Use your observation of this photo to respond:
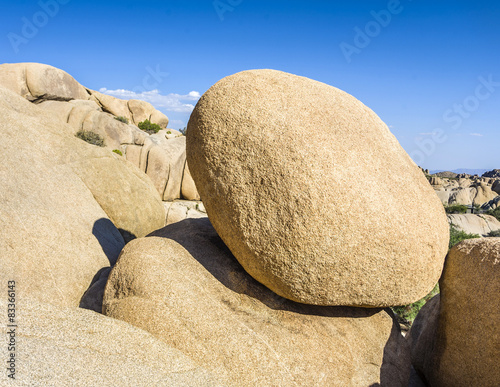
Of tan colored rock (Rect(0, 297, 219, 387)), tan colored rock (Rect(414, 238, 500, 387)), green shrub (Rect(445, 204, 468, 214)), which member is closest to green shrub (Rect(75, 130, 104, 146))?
tan colored rock (Rect(0, 297, 219, 387))

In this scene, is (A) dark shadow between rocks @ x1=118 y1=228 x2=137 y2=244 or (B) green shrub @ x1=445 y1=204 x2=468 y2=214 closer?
(A) dark shadow between rocks @ x1=118 y1=228 x2=137 y2=244

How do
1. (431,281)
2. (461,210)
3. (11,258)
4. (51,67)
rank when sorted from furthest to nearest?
(461,210) → (51,67) → (11,258) → (431,281)

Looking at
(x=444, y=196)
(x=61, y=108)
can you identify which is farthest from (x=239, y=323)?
(x=444, y=196)

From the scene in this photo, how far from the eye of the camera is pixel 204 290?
12.4ft

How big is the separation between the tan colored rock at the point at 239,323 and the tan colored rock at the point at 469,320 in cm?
45

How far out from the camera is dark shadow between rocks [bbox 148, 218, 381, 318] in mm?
4020

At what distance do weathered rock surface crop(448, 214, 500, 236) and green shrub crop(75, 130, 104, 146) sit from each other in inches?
710

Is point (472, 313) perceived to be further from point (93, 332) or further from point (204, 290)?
point (93, 332)

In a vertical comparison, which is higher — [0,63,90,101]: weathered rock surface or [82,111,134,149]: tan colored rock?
[0,63,90,101]: weathered rock surface

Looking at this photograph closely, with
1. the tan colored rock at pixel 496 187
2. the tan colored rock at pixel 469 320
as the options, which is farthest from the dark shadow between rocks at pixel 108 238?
the tan colored rock at pixel 496 187

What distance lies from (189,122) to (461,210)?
29.5 metres

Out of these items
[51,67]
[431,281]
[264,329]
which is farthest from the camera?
[51,67]

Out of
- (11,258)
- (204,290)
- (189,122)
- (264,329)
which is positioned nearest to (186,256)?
(204,290)

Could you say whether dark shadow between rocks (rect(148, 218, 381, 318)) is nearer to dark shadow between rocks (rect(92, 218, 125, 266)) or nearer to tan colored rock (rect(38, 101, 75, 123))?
dark shadow between rocks (rect(92, 218, 125, 266))
